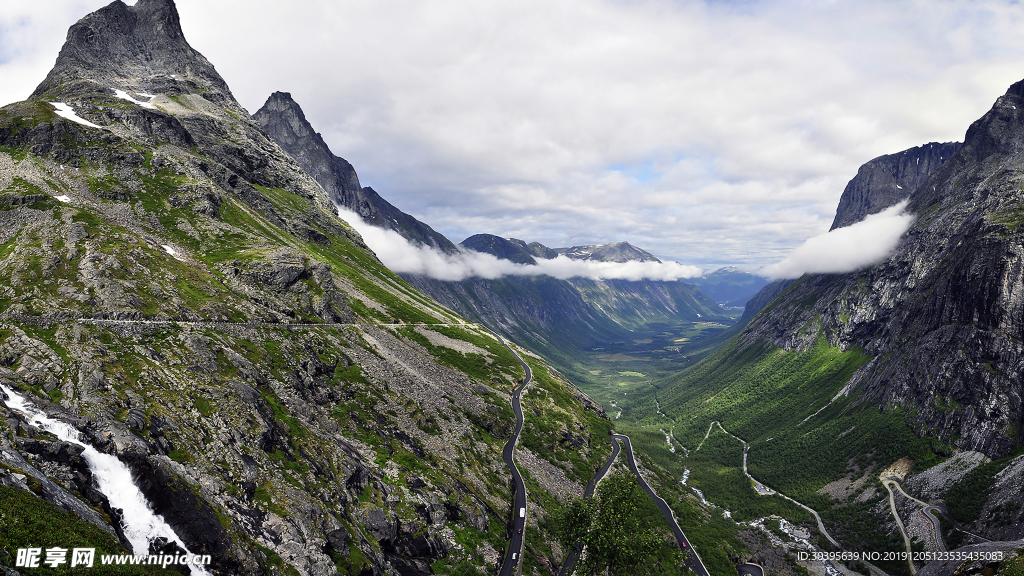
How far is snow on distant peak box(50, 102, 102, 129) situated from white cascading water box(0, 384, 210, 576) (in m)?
170

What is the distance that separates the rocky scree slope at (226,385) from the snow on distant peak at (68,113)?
14.1ft

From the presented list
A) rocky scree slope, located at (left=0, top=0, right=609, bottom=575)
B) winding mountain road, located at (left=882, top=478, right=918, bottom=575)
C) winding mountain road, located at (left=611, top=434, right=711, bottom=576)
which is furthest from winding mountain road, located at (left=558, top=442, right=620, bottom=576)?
winding mountain road, located at (left=882, top=478, right=918, bottom=575)

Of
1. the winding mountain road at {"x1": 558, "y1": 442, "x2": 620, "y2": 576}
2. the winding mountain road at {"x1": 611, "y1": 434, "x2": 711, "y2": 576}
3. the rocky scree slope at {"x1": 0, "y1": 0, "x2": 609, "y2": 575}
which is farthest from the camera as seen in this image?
the winding mountain road at {"x1": 611, "y1": 434, "x2": 711, "y2": 576}

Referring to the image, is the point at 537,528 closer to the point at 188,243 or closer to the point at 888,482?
the point at 188,243

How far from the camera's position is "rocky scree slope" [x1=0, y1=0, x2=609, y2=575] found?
42.6 meters

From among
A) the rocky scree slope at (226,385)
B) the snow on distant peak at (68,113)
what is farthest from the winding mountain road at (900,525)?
the snow on distant peak at (68,113)

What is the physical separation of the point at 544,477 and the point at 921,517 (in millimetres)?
128821

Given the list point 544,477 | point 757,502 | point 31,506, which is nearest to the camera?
point 31,506

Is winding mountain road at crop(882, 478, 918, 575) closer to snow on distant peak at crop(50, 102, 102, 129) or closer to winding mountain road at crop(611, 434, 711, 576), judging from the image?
winding mountain road at crop(611, 434, 711, 576)

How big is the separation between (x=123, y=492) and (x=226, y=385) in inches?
1135

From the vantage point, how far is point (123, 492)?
35562 millimetres

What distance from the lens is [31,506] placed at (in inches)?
977

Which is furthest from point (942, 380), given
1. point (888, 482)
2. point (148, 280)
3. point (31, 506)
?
point (148, 280)

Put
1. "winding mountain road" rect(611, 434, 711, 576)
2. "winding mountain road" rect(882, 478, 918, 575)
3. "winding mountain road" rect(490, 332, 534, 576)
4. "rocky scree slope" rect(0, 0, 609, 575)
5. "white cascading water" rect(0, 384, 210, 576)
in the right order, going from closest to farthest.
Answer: "white cascading water" rect(0, 384, 210, 576) < "rocky scree slope" rect(0, 0, 609, 575) < "winding mountain road" rect(490, 332, 534, 576) < "winding mountain road" rect(611, 434, 711, 576) < "winding mountain road" rect(882, 478, 918, 575)
